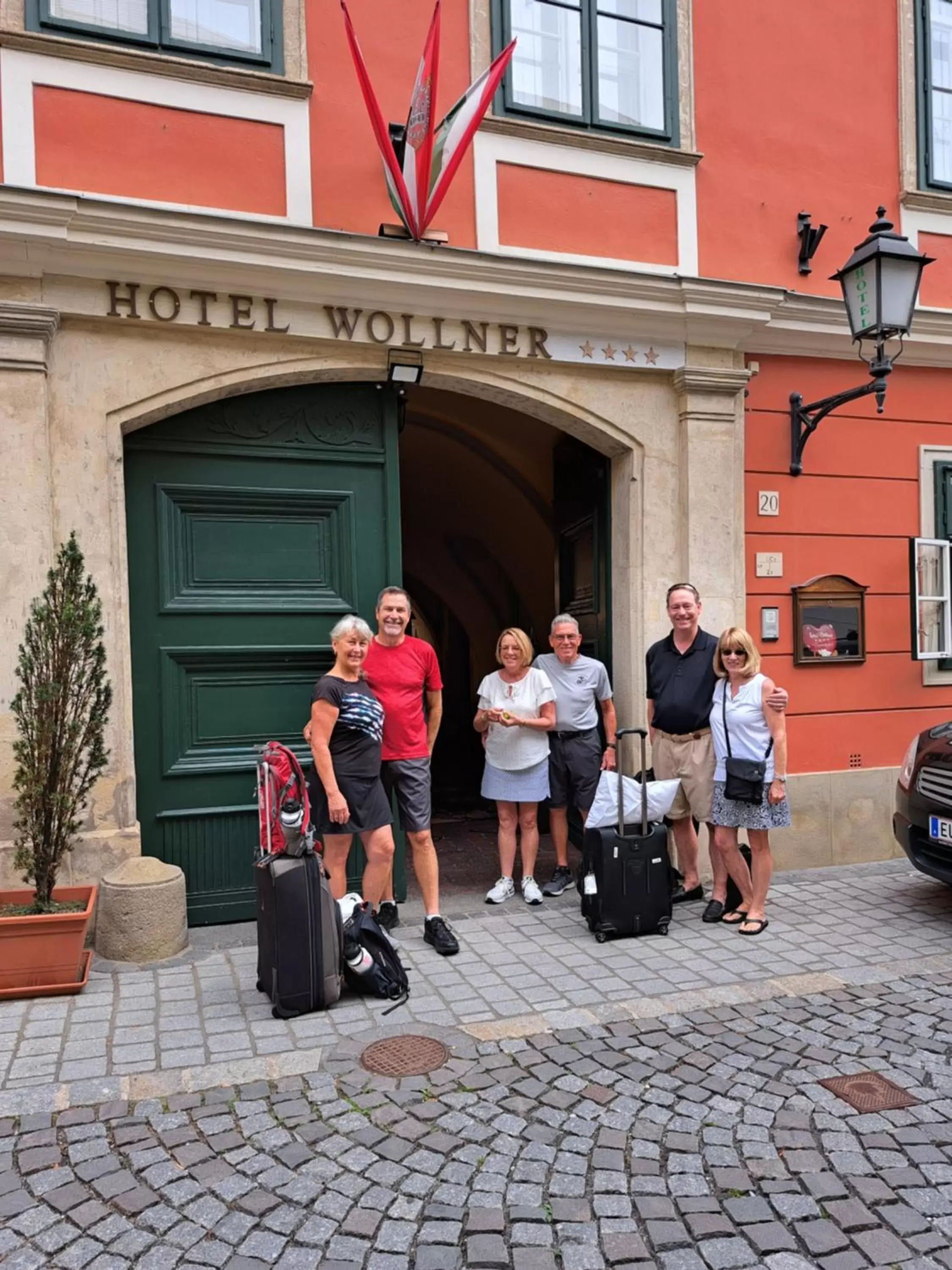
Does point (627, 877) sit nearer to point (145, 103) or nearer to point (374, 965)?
point (374, 965)

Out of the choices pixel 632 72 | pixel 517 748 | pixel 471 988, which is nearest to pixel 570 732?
pixel 517 748

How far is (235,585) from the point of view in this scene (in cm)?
562

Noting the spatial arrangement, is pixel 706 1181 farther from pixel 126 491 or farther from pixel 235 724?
pixel 126 491

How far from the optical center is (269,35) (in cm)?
547

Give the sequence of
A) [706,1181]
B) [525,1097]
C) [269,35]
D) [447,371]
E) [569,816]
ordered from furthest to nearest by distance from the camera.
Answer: [569,816]
[447,371]
[269,35]
[525,1097]
[706,1181]

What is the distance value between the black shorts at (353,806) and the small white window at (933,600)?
4296 mm

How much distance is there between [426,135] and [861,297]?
2.84 metres

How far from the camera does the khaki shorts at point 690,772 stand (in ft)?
18.9

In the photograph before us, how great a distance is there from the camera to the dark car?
559 centimetres

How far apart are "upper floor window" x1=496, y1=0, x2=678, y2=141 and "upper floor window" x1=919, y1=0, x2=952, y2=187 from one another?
7.10ft

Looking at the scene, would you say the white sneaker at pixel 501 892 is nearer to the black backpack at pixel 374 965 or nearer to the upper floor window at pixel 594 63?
the black backpack at pixel 374 965

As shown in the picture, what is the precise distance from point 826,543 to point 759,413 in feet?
3.44

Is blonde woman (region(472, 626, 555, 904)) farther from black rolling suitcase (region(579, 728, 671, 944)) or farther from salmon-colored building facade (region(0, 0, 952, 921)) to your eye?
salmon-colored building facade (region(0, 0, 952, 921))

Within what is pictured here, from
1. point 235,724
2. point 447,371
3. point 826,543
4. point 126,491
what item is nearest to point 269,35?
point 447,371
